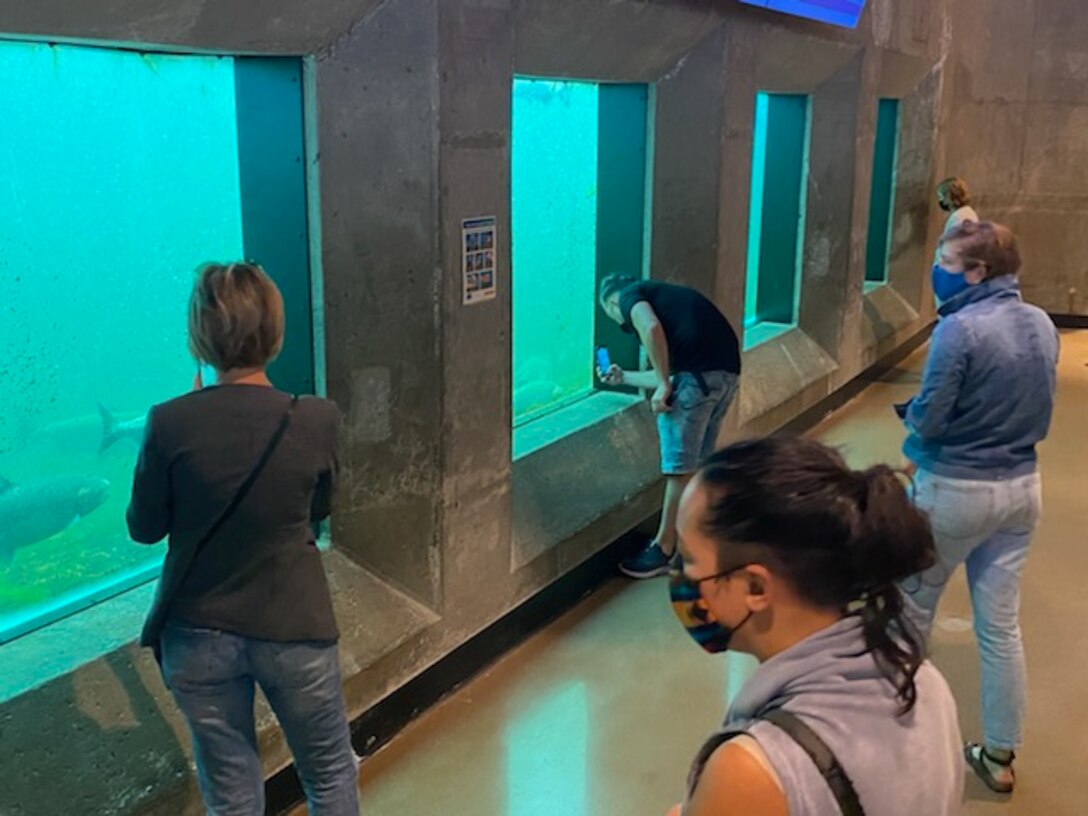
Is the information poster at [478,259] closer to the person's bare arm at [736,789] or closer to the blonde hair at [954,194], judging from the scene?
the person's bare arm at [736,789]

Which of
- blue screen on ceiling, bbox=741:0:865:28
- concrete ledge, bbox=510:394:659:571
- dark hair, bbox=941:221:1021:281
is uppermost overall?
blue screen on ceiling, bbox=741:0:865:28

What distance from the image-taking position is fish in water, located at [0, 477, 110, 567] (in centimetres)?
380

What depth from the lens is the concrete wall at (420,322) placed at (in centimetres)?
282

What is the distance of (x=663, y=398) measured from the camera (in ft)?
15.1

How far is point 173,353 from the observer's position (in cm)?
483

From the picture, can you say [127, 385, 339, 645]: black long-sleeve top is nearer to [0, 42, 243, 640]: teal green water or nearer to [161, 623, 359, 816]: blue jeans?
[161, 623, 359, 816]: blue jeans

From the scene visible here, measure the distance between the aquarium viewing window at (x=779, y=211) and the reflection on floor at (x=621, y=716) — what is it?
304cm

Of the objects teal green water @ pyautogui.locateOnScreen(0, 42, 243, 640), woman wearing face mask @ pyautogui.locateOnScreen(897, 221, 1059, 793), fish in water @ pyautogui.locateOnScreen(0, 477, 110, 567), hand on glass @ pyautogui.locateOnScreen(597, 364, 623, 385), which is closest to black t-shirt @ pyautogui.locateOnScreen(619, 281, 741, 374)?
hand on glass @ pyautogui.locateOnScreen(597, 364, 623, 385)

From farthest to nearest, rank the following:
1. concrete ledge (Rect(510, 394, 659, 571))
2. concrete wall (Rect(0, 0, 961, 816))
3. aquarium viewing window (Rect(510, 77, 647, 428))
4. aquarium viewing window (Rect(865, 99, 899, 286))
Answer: aquarium viewing window (Rect(865, 99, 899, 286)), aquarium viewing window (Rect(510, 77, 647, 428)), concrete ledge (Rect(510, 394, 659, 571)), concrete wall (Rect(0, 0, 961, 816))

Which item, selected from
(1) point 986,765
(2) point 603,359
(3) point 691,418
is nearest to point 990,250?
(1) point 986,765

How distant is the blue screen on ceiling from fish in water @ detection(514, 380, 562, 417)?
6.97 feet

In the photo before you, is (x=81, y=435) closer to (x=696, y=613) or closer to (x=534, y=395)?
(x=534, y=395)

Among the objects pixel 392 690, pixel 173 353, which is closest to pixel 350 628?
pixel 392 690

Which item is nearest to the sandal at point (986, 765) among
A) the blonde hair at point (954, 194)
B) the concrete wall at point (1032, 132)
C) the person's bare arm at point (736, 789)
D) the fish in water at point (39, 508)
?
the person's bare arm at point (736, 789)
